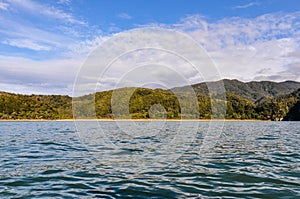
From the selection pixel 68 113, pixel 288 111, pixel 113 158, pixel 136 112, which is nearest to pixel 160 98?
pixel 136 112

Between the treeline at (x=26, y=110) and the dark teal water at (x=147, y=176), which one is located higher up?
the treeline at (x=26, y=110)

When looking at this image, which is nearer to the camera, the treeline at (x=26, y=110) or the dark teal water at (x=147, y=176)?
the dark teal water at (x=147, y=176)

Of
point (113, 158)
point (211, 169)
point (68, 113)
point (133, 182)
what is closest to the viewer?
point (133, 182)

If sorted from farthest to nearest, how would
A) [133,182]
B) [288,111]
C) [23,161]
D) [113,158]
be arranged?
1. [288,111]
2. [113,158]
3. [23,161]
4. [133,182]

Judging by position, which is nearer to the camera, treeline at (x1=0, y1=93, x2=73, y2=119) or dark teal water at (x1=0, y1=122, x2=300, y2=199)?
dark teal water at (x1=0, y1=122, x2=300, y2=199)

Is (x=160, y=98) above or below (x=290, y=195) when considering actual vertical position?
above

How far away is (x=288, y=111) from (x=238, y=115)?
28.1 meters

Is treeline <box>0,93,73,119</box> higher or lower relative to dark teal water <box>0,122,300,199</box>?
higher

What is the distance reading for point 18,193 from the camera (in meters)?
9.39

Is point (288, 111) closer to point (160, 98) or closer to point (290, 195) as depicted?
point (160, 98)

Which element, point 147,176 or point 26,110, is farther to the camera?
point 26,110

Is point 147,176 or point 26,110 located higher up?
point 26,110

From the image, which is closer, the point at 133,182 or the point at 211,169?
the point at 133,182

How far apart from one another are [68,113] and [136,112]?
33.9 m
